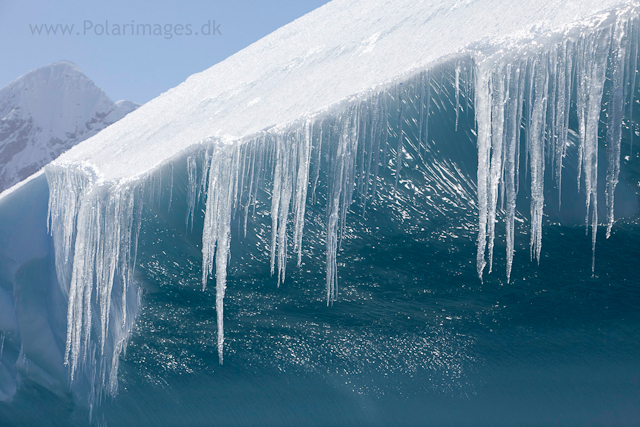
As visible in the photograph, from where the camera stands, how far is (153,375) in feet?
13.3

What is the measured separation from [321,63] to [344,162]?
1.30 metres

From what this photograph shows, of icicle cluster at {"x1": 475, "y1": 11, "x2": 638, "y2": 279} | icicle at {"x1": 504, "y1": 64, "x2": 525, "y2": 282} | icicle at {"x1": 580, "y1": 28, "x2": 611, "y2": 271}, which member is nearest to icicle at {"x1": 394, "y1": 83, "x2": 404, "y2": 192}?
icicle cluster at {"x1": 475, "y1": 11, "x2": 638, "y2": 279}

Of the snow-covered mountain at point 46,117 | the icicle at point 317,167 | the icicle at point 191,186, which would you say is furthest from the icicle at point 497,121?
the snow-covered mountain at point 46,117

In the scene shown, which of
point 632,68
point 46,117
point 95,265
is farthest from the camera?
point 46,117

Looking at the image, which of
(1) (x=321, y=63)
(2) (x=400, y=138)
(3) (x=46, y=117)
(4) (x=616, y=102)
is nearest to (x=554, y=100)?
(4) (x=616, y=102)

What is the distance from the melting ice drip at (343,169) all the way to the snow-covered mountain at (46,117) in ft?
68.5

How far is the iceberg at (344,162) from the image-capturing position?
234 centimetres

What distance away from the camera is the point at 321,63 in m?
3.77

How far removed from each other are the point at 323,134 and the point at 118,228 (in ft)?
5.85

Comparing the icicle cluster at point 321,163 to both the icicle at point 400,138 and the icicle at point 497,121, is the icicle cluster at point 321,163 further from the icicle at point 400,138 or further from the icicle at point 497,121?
the icicle at point 497,121

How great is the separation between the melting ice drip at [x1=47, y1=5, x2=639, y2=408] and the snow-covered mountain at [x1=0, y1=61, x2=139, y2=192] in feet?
68.5

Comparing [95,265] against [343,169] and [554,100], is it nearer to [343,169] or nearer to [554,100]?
[343,169]

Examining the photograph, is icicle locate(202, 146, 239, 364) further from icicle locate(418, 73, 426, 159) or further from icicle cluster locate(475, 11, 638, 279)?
icicle cluster locate(475, 11, 638, 279)

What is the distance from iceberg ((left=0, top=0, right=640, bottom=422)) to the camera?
7.66 ft
